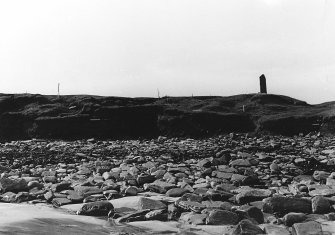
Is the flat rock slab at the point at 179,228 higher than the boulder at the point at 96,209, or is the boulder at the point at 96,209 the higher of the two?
the boulder at the point at 96,209

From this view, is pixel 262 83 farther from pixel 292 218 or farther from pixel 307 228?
pixel 307 228

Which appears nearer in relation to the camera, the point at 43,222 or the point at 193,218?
the point at 43,222

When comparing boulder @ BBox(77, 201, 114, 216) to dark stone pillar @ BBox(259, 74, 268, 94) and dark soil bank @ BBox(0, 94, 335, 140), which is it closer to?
dark soil bank @ BBox(0, 94, 335, 140)

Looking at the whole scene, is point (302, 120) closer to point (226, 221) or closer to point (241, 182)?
point (241, 182)

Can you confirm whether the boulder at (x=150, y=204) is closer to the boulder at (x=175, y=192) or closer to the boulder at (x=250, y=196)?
the boulder at (x=175, y=192)

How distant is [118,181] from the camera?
239 inches

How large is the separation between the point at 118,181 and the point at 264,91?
683 inches

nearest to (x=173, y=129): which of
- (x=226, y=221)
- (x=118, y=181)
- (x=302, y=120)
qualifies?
(x=302, y=120)

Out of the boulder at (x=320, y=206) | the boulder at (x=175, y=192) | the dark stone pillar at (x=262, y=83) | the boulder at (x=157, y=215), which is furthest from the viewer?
the dark stone pillar at (x=262, y=83)

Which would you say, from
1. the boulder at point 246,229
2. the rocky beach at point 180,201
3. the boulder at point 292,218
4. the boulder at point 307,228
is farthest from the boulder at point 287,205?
the boulder at point 246,229

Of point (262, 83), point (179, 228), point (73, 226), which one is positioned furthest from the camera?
point (262, 83)

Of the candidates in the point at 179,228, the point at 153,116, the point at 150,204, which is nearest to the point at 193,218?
the point at 179,228

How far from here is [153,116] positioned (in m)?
17.3

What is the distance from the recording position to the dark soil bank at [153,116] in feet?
50.7
